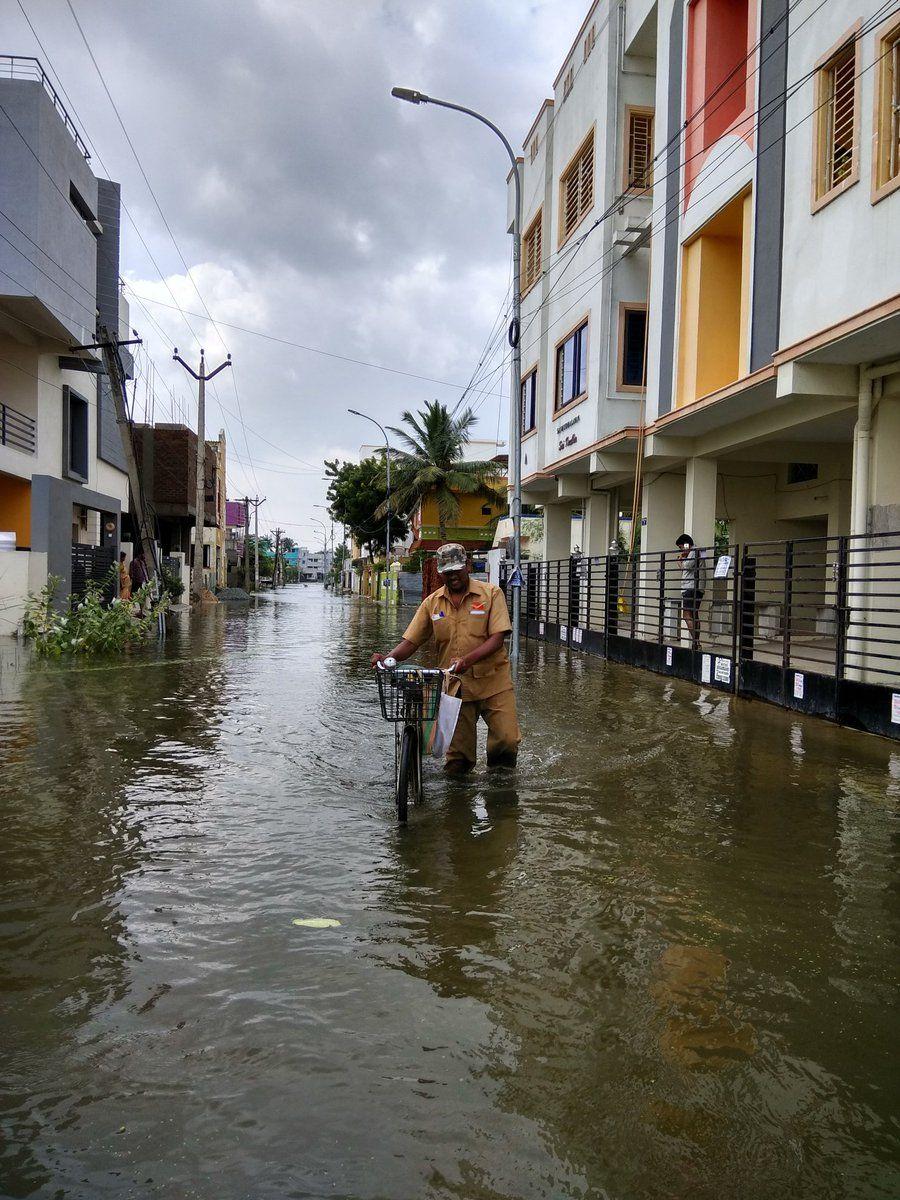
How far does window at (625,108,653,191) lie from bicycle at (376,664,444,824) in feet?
53.0

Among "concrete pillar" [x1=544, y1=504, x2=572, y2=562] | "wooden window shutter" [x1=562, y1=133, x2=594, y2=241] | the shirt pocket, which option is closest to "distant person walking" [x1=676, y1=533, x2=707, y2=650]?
the shirt pocket

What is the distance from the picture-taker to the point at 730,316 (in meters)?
15.4

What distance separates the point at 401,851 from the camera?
17.1 ft

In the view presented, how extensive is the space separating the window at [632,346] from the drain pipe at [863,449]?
7.89 metres

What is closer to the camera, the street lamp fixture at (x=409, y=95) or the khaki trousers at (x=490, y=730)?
the khaki trousers at (x=490, y=730)

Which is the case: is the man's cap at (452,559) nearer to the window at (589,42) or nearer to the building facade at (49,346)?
the building facade at (49,346)

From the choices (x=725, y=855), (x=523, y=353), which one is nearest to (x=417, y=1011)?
(x=725, y=855)

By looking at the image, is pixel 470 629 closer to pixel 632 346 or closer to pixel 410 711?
pixel 410 711

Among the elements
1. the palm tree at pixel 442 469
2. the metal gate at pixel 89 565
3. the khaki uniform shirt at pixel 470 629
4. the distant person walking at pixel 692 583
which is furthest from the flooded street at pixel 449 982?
the palm tree at pixel 442 469

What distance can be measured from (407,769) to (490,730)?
1283 millimetres

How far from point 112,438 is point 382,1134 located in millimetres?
29779

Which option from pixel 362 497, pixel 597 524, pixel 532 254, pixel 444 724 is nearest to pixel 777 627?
pixel 444 724

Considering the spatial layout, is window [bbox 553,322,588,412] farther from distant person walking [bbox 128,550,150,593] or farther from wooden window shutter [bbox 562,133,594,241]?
distant person walking [bbox 128,550,150,593]

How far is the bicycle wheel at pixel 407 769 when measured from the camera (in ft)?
18.6
